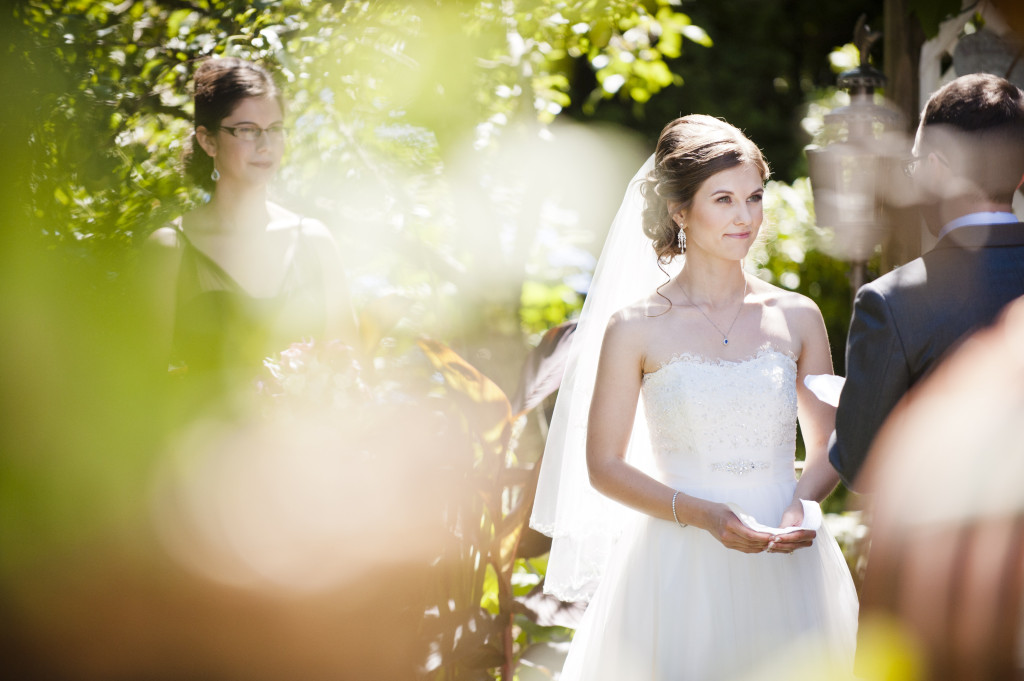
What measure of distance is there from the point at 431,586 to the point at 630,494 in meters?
0.53

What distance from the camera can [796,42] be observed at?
10.2 meters

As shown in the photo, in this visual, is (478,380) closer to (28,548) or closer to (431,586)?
(431,586)

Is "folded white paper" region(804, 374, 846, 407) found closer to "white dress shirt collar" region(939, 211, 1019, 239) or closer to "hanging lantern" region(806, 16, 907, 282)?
"white dress shirt collar" region(939, 211, 1019, 239)

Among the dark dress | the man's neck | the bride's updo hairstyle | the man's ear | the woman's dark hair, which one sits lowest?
the dark dress

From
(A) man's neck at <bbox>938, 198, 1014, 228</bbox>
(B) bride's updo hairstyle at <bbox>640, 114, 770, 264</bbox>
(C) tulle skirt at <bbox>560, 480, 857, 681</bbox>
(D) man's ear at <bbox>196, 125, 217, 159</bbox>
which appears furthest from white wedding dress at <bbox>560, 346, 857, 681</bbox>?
(D) man's ear at <bbox>196, 125, 217, 159</bbox>

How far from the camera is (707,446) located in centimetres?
219

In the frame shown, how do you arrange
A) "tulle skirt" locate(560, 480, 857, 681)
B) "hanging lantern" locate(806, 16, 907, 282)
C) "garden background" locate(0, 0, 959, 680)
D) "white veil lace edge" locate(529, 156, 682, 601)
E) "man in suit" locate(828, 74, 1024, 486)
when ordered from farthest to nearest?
"hanging lantern" locate(806, 16, 907, 282) < "white veil lace edge" locate(529, 156, 682, 601) < "tulle skirt" locate(560, 480, 857, 681) < "man in suit" locate(828, 74, 1024, 486) < "garden background" locate(0, 0, 959, 680)

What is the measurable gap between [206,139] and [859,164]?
228cm

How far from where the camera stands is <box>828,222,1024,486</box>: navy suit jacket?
164 centimetres

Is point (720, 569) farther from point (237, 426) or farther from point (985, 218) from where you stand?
point (237, 426)

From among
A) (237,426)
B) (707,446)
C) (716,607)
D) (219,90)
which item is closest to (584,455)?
(707,446)

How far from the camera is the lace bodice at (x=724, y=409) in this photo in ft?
7.11

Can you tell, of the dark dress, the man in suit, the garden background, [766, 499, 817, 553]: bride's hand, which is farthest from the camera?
the dark dress

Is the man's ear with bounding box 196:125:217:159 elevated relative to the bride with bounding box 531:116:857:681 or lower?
elevated
